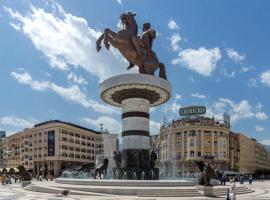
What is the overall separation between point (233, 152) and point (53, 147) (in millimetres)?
52280

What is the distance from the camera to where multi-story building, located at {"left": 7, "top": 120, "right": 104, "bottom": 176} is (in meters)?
124

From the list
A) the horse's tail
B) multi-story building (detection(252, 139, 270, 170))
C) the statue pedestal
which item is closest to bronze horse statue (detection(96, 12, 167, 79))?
the horse's tail

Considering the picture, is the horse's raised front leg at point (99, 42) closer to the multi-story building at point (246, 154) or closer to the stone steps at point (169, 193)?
the stone steps at point (169, 193)

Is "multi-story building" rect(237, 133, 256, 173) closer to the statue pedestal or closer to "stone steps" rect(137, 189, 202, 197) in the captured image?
the statue pedestal

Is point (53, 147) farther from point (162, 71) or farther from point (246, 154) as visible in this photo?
point (162, 71)

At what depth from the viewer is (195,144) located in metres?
110

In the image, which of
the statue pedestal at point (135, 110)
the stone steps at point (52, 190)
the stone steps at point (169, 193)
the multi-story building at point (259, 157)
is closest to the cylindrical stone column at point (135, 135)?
the statue pedestal at point (135, 110)

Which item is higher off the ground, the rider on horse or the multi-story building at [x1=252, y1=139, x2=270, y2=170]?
the rider on horse

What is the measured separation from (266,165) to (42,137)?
11496cm

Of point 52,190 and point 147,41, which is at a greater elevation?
point 147,41

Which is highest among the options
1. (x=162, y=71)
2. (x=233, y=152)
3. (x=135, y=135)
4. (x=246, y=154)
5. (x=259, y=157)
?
(x=162, y=71)

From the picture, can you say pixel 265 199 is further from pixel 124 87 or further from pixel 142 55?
pixel 142 55

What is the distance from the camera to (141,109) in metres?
43.2

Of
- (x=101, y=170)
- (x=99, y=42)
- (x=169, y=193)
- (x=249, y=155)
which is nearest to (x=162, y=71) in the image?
(x=99, y=42)
